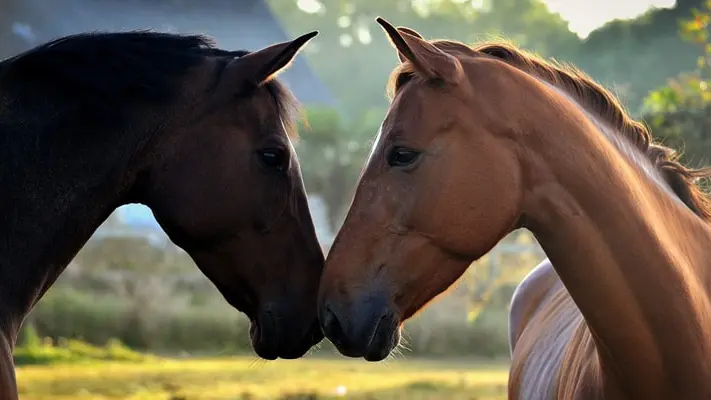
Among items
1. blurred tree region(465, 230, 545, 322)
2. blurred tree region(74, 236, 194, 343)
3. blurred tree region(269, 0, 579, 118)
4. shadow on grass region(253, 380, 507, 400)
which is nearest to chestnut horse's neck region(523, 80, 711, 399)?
shadow on grass region(253, 380, 507, 400)

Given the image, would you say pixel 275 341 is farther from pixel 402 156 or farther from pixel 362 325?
pixel 402 156

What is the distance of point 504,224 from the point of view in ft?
9.68

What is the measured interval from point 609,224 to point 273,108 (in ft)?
4.29

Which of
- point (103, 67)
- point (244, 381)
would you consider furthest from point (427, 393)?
point (103, 67)

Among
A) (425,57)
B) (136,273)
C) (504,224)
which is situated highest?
(425,57)

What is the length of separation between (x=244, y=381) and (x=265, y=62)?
6265mm

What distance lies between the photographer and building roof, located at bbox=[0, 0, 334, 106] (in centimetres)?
2203

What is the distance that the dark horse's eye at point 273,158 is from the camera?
3508 millimetres

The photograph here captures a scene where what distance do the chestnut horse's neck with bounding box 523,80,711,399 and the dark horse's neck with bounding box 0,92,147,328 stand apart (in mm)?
1429

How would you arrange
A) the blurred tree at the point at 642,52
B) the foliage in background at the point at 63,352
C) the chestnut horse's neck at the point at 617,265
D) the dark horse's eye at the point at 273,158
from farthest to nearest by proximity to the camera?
the blurred tree at the point at 642,52, the foliage in background at the point at 63,352, the dark horse's eye at the point at 273,158, the chestnut horse's neck at the point at 617,265

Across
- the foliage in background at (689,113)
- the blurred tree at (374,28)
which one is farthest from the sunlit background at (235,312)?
the blurred tree at (374,28)

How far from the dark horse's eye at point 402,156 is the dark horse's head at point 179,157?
0.65m

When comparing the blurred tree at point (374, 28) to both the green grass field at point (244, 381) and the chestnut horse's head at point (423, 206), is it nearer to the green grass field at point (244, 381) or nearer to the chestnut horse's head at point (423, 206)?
the green grass field at point (244, 381)

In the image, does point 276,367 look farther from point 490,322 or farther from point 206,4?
point 206,4
